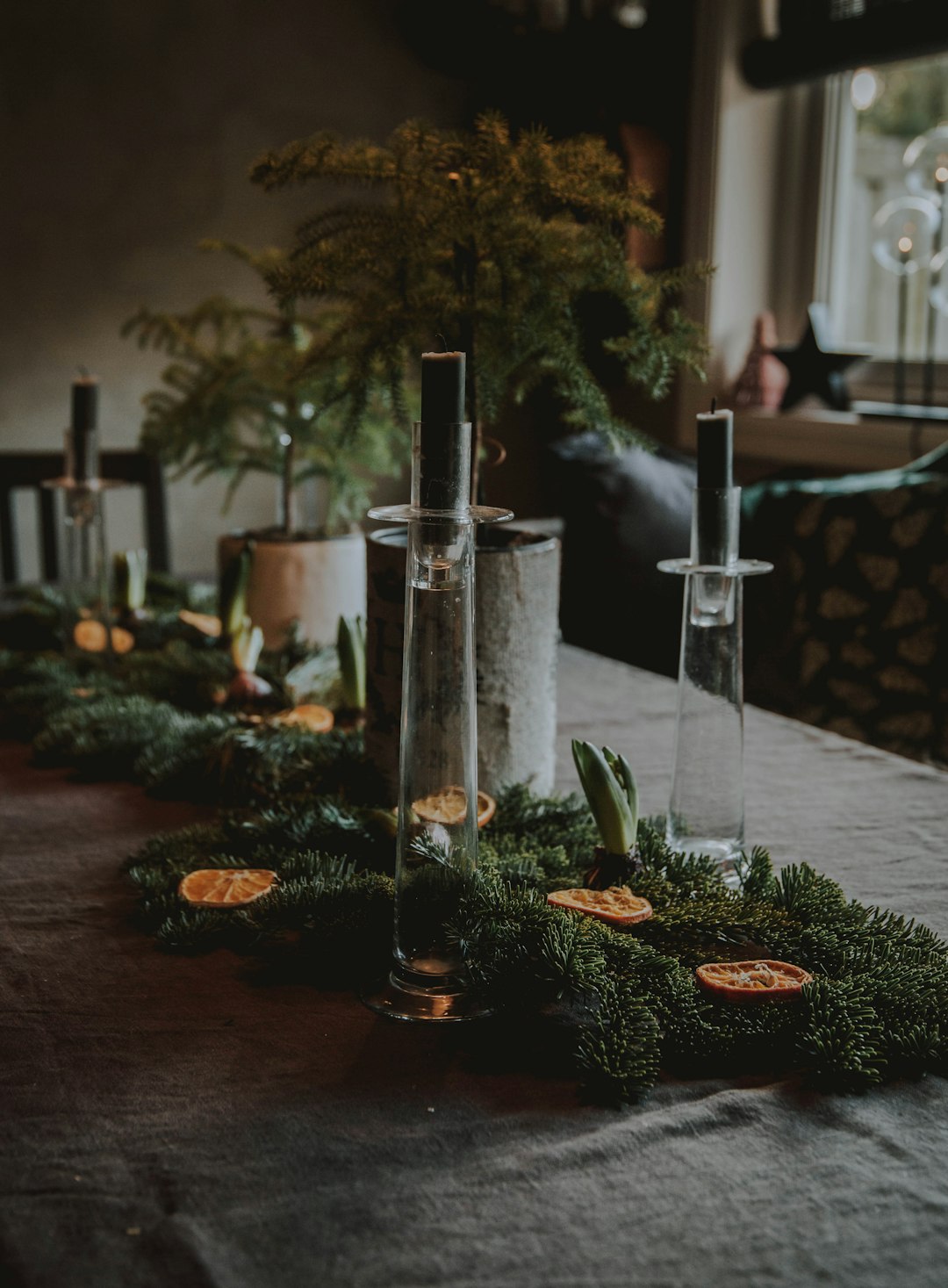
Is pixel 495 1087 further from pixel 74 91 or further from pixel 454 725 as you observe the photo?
pixel 74 91

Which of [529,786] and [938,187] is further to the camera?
[938,187]

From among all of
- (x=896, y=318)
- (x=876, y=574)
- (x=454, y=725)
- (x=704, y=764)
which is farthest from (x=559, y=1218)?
(x=896, y=318)

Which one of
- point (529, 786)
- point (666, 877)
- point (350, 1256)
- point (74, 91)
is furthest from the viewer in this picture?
point (74, 91)

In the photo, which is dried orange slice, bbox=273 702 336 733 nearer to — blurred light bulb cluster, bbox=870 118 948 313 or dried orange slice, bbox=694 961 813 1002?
dried orange slice, bbox=694 961 813 1002

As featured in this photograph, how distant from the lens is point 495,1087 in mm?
573

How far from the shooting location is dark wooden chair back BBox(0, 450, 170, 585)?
211cm

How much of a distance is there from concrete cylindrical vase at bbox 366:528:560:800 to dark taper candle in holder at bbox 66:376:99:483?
474 millimetres

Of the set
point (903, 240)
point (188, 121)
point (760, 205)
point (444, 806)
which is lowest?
point (444, 806)

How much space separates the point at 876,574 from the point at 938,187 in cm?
105

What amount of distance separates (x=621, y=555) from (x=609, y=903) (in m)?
1.66

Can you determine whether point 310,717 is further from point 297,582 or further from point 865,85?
point 865,85

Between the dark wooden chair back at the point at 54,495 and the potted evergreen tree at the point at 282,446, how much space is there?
478 mm

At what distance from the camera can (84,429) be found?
1.29 metres

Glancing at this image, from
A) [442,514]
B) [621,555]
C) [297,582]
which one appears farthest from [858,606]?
[442,514]
